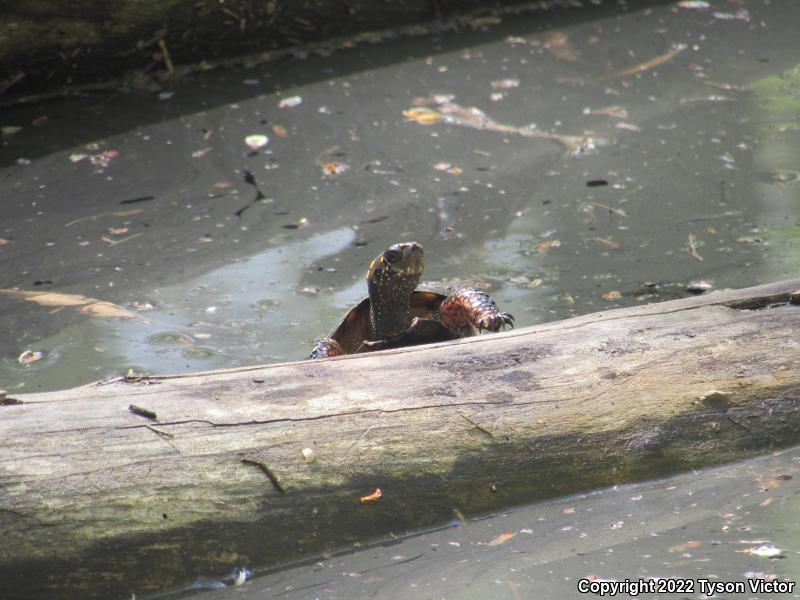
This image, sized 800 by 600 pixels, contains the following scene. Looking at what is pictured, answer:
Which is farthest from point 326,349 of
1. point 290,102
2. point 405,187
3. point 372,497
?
point 290,102

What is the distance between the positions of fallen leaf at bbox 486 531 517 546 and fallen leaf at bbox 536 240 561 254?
2147mm

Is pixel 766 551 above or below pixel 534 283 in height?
above

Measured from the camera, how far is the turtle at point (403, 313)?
3.27m

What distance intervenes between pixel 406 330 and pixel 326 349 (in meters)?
0.29

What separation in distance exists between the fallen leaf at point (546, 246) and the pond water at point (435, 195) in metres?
0.01

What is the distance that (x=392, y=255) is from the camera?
11.3ft

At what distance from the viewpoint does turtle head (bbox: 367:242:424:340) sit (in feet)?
11.3

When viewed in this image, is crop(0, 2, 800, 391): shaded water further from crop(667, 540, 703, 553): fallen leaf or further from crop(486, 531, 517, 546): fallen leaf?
crop(667, 540, 703, 553): fallen leaf

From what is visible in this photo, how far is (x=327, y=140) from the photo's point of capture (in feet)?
17.9

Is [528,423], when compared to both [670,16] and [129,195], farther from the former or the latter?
[670,16]

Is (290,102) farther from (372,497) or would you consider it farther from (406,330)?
(372,497)

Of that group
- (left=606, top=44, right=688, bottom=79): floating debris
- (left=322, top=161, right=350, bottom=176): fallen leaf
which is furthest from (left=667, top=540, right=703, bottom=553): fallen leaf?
(left=606, top=44, right=688, bottom=79): floating debris

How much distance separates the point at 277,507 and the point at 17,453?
0.56m

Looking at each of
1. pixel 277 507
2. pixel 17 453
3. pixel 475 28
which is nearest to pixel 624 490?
pixel 277 507
